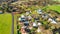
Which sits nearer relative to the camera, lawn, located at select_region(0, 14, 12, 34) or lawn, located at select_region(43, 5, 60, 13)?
lawn, located at select_region(0, 14, 12, 34)

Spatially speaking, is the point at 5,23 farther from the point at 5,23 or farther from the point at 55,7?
the point at 55,7

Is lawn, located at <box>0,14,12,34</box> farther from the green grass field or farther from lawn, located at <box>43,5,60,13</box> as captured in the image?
lawn, located at <box>43,5,60,13</box>

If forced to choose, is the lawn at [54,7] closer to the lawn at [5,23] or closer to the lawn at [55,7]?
the lawn at [55,7]

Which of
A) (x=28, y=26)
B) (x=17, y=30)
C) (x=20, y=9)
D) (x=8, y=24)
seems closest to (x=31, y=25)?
(x=28, y=26)

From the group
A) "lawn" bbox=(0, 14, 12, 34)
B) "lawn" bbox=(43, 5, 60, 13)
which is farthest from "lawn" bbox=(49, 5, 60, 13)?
"lawn" bbox=(0, 14, 12, 34)

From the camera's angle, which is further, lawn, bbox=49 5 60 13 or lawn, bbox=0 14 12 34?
lawn, bbox=49 5 60 13

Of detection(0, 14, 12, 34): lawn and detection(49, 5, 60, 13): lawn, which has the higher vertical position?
detection(49, 5, 60, 13): lawn

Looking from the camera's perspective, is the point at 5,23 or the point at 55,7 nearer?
the point at 5,23

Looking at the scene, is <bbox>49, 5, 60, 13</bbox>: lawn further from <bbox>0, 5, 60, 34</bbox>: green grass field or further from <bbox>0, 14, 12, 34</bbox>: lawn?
<bbox>0, 14, 12, 34</bbox>: lawn

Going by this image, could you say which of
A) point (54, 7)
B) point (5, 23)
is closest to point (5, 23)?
point (5, 23)

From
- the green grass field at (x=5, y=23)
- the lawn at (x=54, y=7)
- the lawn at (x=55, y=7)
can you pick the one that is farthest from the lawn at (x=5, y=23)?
the lawn at (x=55, y=7)
